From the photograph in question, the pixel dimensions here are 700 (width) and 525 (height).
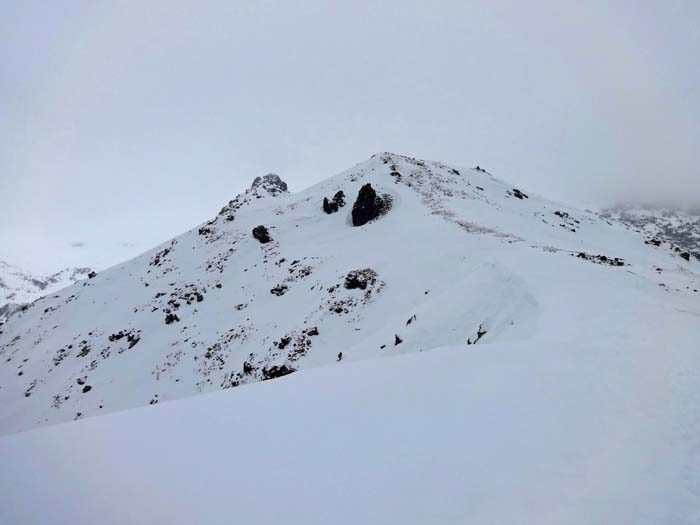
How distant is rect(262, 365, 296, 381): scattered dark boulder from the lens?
21109 mm

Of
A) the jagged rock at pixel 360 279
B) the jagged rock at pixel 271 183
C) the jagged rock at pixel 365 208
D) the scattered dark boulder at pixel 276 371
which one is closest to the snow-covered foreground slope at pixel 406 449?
the scattered dark boulder at pixel 276 371

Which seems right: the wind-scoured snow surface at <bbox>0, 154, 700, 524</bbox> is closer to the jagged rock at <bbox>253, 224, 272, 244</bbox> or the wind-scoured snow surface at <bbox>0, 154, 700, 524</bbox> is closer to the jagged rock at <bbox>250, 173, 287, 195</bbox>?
the jagged rock at <bbox>253, 224, 272, 244</bbox>

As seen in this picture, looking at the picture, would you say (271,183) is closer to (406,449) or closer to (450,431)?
(450,431)

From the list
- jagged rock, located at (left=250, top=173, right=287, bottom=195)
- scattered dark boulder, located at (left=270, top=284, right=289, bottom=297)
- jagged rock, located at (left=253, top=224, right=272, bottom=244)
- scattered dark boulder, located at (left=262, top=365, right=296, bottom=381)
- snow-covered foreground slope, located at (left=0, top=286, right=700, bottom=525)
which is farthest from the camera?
jagged rock, located at (left=250, top=173, right=287, bottom=195)

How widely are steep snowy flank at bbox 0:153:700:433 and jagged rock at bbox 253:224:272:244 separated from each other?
7.6 inches

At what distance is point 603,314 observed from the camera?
36.6ft

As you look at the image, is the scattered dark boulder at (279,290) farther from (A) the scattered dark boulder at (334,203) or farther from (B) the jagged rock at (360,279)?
(A) the scattered dark boulder at (334,203)

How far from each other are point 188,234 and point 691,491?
2145 inches

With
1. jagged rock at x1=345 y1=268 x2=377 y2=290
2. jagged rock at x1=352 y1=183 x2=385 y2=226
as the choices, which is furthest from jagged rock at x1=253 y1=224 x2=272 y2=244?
jagged rock at x1=345 y1=268 x2=377 y2=290

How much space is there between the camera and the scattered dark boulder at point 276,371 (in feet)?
69.3

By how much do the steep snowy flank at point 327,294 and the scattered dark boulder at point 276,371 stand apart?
115 millimetres

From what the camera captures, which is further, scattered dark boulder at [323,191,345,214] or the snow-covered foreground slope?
scattered dark boulder at [323,191,345,214]

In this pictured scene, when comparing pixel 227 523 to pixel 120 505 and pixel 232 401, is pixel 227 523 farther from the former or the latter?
pixel 232 401

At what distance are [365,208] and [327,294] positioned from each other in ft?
47.6
